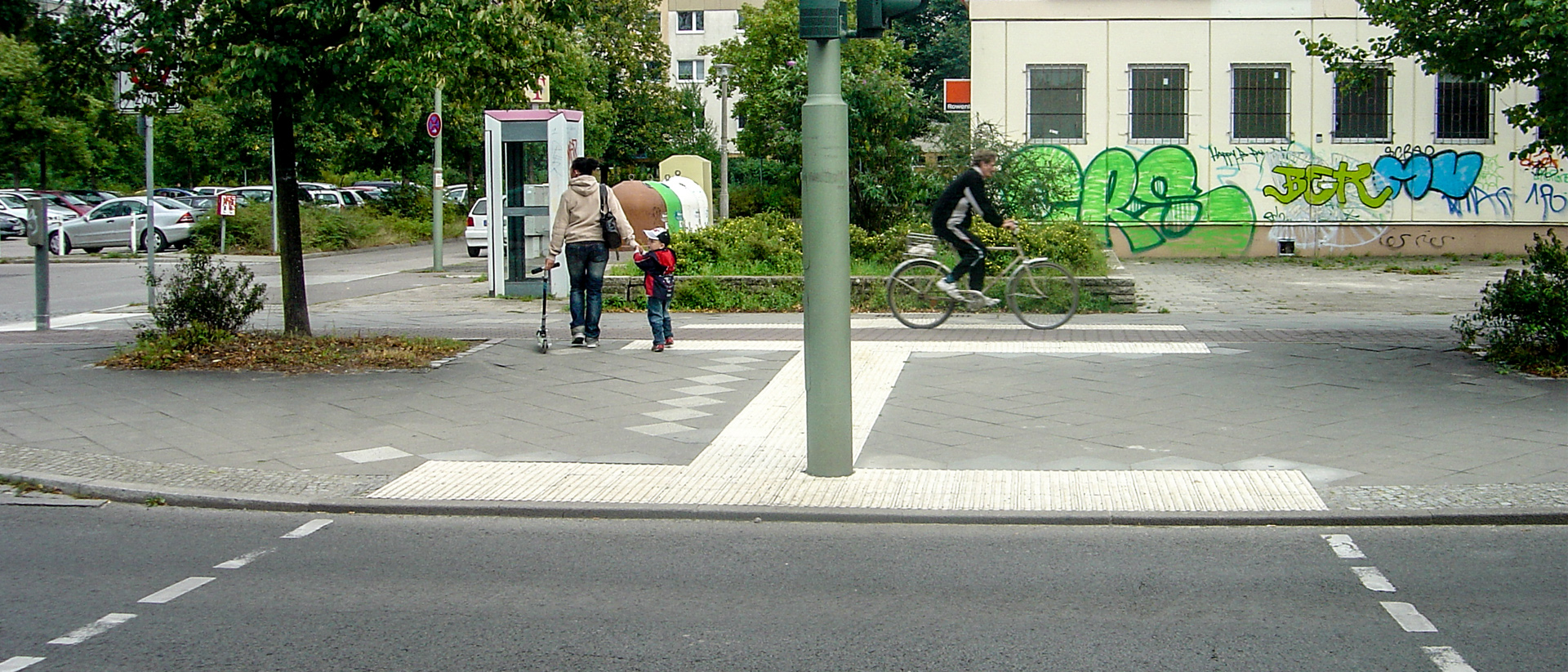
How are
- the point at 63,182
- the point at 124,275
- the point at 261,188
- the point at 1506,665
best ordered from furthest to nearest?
the point at 63,182 < the point at 261,188 < the point at 124,275 < the point at 1506,665

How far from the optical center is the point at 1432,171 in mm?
25062

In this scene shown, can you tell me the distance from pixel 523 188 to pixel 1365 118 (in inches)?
623

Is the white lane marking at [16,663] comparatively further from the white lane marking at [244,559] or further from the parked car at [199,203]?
the parked car at [199,203]

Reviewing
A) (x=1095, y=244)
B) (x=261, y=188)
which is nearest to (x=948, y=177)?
(x=1095, y=244)

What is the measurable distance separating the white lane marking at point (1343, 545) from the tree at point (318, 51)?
671 centimetres

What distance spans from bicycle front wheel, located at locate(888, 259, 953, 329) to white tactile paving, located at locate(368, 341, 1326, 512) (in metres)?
5.12

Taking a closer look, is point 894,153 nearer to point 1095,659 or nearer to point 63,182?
point 1095,659

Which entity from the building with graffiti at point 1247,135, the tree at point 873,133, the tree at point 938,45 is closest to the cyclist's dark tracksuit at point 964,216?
the tree at point 873,133

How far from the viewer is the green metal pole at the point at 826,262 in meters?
6.81

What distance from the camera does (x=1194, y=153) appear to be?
2505cm

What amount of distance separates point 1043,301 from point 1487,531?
701cm

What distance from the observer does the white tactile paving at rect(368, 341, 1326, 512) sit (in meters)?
6.59

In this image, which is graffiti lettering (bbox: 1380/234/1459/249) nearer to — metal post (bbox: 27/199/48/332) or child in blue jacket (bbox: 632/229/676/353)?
child in blue jacket (bbox: 632/229/676/353)

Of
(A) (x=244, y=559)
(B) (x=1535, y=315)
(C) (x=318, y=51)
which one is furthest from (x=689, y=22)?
(A) (x=244, y=559)
